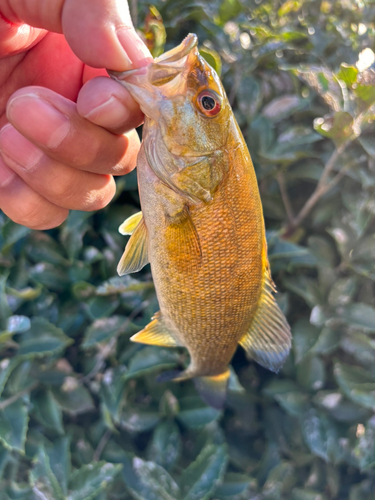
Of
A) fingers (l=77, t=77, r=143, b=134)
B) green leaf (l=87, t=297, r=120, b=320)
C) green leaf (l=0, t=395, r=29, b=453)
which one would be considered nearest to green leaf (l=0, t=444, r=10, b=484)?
green leaf (l=0, t=395, r=29, b=453)

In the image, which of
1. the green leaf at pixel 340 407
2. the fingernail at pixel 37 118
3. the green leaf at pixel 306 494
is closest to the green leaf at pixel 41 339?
the fingernail at pixel 37 118

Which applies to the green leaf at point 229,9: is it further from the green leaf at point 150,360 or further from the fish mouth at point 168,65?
the green leaf at point 150,360

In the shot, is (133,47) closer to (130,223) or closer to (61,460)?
(130,223)

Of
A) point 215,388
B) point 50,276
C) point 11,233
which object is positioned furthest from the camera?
point 50,276

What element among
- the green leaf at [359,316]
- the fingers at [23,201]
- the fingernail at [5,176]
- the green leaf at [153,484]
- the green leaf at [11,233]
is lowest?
the green leaf at [359,316]

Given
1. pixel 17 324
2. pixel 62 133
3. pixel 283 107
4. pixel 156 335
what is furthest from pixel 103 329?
pixel 283 107
